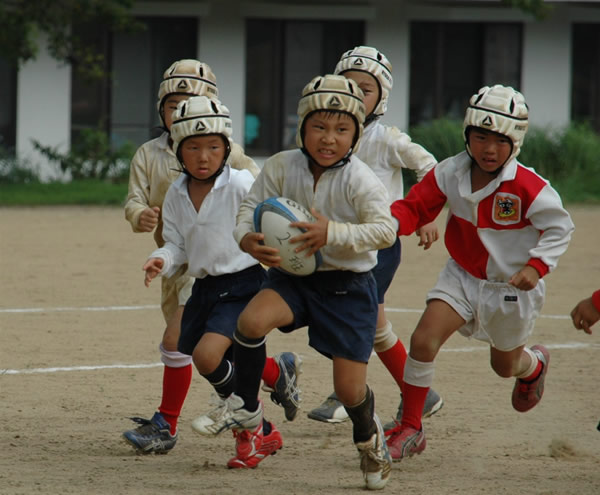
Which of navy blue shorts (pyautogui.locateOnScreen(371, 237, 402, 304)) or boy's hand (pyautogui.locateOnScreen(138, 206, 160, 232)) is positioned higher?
boy's hand (pyautogui.locateOnScreen(138, 206, 160, 232))

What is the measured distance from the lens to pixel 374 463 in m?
5.18

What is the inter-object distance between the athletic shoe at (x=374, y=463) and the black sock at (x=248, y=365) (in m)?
0.55

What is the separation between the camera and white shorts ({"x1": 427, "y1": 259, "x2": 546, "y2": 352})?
5637mm

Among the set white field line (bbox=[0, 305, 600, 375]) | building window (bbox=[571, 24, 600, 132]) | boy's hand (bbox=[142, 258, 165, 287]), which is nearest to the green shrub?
building window (bbox=[571, 24, 600, 132])

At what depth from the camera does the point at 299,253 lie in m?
4.91

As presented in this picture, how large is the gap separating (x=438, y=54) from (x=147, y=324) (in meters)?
15.7

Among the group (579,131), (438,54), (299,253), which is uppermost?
(438,54)

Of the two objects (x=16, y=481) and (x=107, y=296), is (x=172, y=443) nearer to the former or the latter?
(x=16, y=481)

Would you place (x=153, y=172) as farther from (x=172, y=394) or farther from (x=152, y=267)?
(x=172, y=394)

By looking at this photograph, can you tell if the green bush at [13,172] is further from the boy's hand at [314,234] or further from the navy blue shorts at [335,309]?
the boy's hand at [314,234]

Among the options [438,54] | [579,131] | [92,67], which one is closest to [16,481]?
[92,67]

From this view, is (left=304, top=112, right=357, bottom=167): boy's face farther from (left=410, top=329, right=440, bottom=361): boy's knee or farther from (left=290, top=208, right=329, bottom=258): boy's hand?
(left=410, top=329, right=440, bottom=361): boy's knee

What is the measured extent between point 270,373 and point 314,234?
159cm

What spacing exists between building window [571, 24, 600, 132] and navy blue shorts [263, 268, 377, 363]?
20.3 meters
